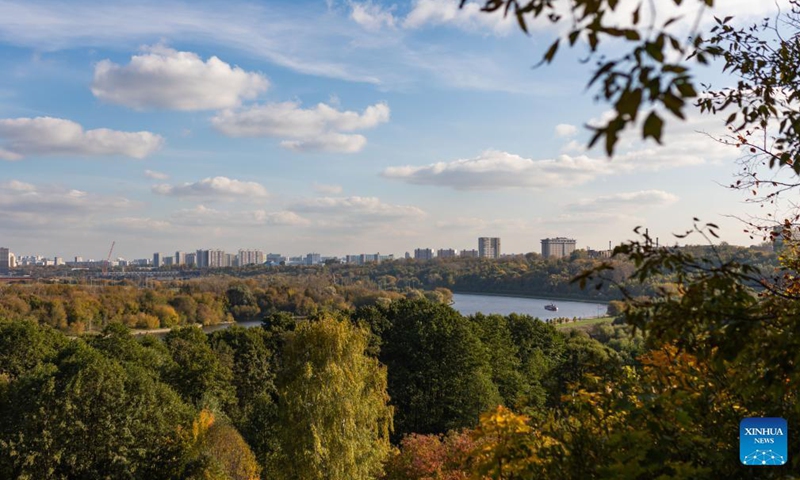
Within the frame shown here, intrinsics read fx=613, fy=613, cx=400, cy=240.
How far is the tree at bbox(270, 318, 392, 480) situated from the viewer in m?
14.6

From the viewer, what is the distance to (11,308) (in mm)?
53312

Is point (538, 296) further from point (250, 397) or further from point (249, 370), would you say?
point (250, 397)

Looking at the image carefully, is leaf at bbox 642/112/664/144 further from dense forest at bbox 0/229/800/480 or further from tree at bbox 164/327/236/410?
tree at bbox 164/327/236/410

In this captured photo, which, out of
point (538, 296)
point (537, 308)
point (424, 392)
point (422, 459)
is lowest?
point (537, 308)

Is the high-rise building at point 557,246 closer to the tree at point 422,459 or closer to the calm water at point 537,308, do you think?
the calm water at point 537,308

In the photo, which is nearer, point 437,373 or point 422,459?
point 422,459

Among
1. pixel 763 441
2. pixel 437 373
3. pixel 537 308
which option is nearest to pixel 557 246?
pixel 537 308

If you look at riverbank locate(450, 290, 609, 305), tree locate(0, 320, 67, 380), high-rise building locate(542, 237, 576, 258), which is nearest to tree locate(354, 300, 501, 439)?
tree locate(0, 320, 67, 380)

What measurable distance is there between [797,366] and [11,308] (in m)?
62.0

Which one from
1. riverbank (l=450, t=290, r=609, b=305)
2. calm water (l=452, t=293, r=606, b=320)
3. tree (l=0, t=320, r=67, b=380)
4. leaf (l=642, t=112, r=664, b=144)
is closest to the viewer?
leaf (l=642, t=112, r=664, b=144)

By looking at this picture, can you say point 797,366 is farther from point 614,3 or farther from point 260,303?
point 260,303

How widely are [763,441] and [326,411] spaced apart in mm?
12245

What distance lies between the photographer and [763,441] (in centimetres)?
356

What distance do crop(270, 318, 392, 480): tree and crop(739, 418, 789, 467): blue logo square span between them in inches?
472
